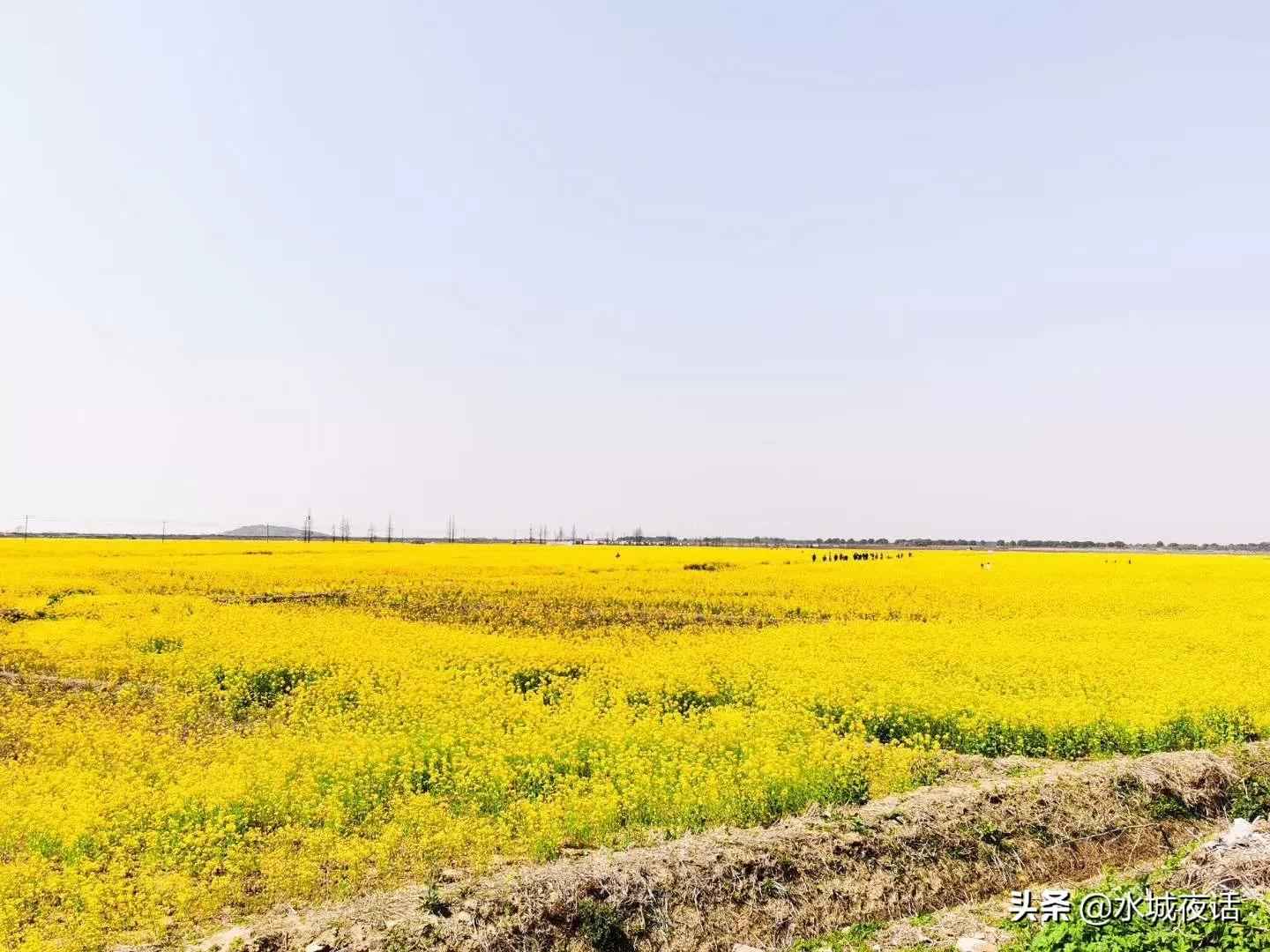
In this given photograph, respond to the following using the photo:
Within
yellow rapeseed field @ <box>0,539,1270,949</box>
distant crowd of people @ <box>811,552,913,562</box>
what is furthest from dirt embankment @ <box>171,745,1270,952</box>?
distant crowd of people @ <box>811,552,913,562</box>

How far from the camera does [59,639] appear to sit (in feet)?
67.3

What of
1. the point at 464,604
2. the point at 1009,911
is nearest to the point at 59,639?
the point at 464,604

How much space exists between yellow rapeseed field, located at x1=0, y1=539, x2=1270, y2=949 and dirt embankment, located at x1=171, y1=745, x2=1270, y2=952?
0.80 metres

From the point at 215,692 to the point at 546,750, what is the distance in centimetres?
844

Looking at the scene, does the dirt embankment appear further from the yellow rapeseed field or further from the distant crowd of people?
the distant crowd of people

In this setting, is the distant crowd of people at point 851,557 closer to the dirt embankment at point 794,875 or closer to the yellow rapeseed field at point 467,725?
the yellow rapeseed field at point 467,725

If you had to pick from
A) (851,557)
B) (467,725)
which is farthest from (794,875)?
(851,557)

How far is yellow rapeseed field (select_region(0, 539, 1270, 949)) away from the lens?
26.2 feet

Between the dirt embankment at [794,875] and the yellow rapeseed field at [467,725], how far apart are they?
80 centimetres

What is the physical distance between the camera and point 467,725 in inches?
472

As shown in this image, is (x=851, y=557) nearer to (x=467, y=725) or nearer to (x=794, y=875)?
(x=467, y=725)

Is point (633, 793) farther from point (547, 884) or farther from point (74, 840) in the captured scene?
point (74, 840)

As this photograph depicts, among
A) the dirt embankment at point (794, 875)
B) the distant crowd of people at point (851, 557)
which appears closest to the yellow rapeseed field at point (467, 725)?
the dirt embankment at point (794, 875)

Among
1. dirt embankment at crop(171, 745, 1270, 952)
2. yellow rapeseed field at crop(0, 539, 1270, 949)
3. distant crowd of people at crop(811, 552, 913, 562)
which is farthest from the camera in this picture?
distant crowd of people at crop(811, 552, 913, 562)
